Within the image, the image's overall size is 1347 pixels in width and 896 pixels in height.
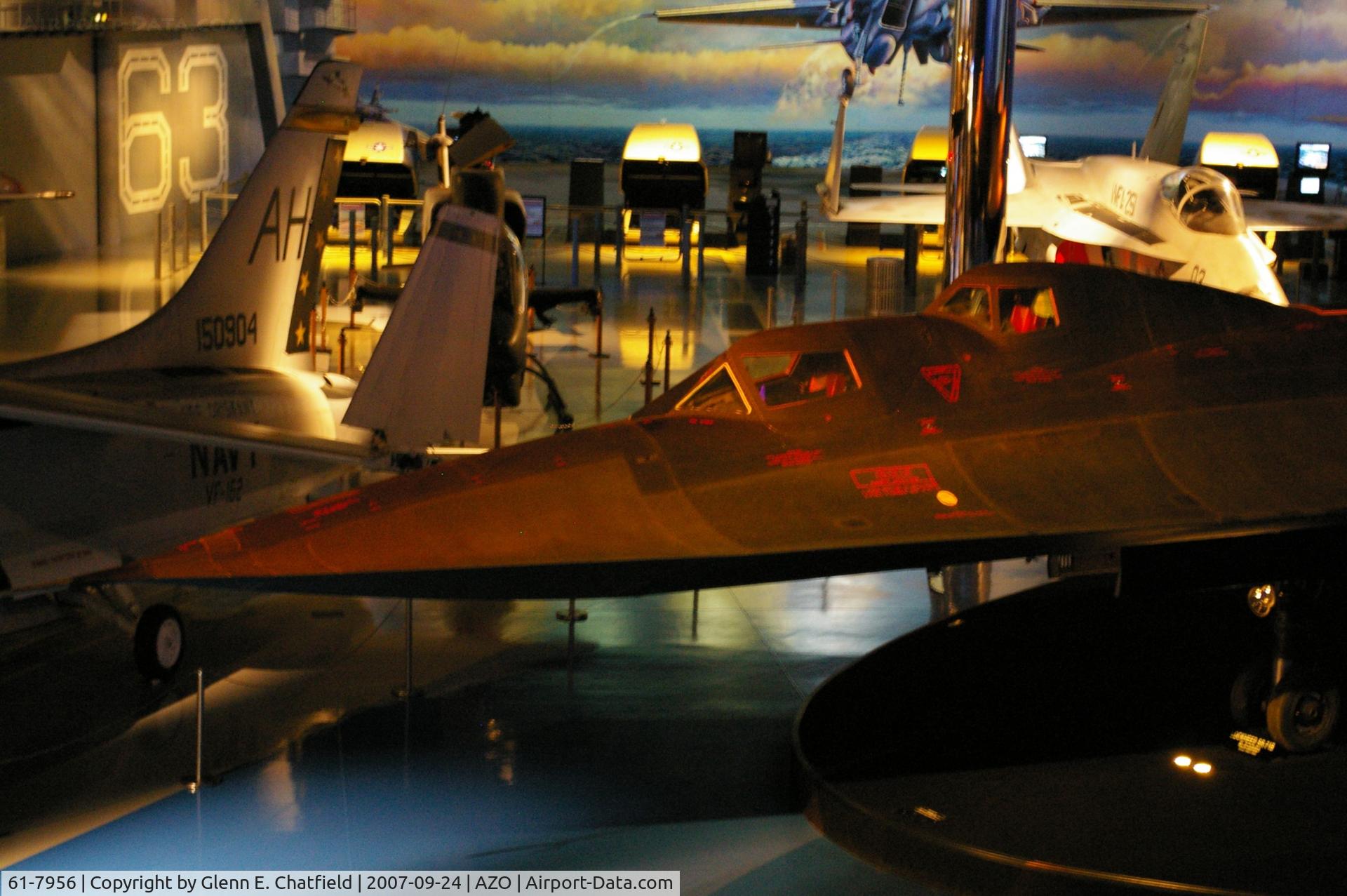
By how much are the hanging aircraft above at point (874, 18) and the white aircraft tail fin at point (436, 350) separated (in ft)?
79.1

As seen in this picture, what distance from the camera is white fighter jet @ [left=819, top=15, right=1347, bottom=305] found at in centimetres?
1541

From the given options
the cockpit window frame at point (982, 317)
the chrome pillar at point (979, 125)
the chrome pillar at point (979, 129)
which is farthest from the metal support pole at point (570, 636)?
the chrome pillar at point (979, 125)

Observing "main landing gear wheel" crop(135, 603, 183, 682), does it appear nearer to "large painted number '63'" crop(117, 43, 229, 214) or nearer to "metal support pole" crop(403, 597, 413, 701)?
"metal support pole" crop(403, 597, 413, 701)

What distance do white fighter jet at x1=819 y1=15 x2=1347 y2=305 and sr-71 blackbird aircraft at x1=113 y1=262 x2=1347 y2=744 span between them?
4816 millimetres

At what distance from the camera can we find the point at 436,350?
30.3ft

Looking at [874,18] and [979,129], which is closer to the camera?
[979,129]

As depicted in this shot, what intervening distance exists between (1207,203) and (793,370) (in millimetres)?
10262

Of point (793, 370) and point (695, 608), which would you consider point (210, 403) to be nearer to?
point (695, 608)

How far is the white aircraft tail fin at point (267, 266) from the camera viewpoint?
992cm

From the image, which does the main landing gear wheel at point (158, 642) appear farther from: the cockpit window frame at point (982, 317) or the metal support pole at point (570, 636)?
the cockpit window frame at point (982, 317)

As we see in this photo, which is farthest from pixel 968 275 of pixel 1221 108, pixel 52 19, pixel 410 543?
pixel 1221 108

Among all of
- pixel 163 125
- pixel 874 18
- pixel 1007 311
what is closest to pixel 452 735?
pixel 1007 311

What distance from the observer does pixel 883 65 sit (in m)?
41.5

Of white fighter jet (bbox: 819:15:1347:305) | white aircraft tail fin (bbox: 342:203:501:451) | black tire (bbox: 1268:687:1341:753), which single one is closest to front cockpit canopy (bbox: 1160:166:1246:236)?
white fighter jet (bbox: 819:15:1347:305)
